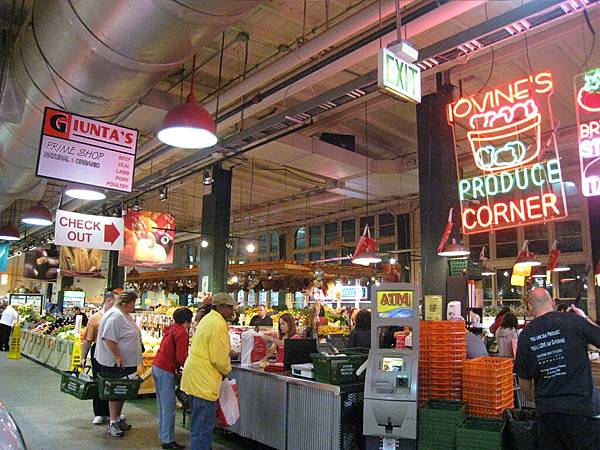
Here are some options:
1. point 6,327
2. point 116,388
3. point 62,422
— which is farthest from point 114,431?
point 6,327

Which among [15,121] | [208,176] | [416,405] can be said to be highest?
[208,176]

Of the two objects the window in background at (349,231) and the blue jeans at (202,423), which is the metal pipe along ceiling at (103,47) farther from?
the window in background at (349,231)

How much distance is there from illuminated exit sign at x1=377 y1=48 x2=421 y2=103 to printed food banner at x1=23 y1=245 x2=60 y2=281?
1920 cm

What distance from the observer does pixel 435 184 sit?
7.93m

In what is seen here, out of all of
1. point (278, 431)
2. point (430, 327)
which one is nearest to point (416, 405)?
point (430, 327)

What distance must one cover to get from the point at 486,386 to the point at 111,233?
8.32 m

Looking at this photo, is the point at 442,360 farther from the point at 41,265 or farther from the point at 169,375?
the point at 41,265

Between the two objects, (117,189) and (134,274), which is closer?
(117,189)

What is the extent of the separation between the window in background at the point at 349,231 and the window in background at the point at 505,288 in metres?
6.24

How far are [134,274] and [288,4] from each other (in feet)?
45.2

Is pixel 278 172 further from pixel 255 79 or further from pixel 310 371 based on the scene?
pixel 310 371

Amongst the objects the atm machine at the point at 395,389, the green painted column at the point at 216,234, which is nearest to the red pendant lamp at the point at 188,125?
the atm machine at the point at 395,389

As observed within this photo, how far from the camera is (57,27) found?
4.04m

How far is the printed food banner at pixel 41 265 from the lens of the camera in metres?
19.9
